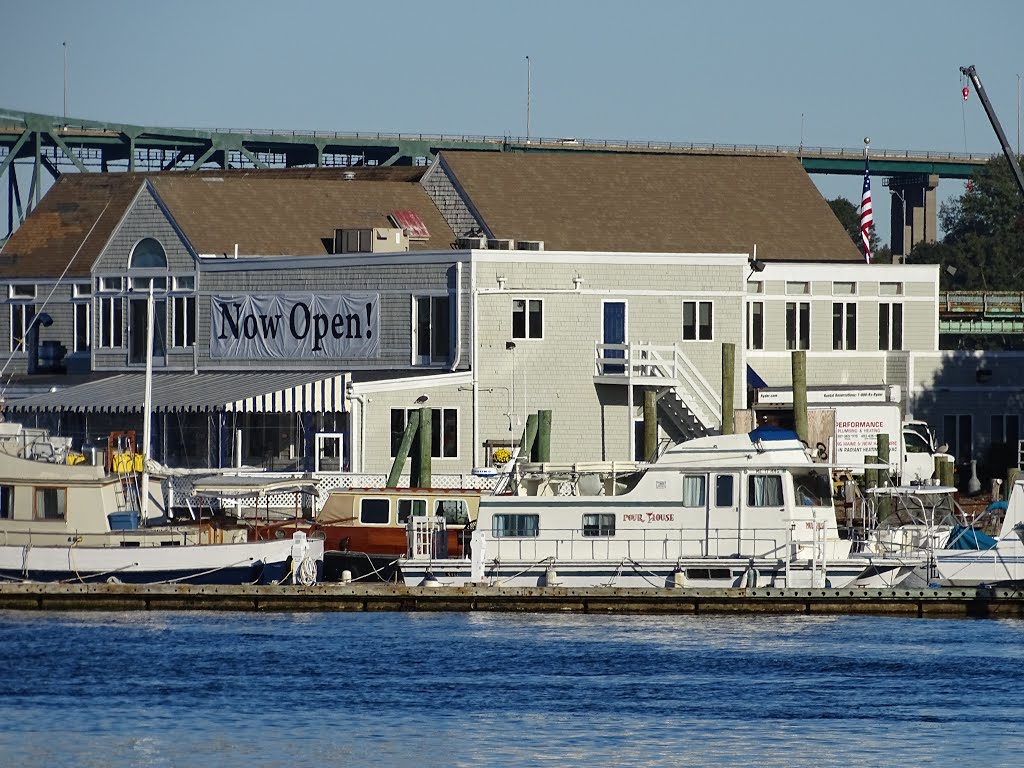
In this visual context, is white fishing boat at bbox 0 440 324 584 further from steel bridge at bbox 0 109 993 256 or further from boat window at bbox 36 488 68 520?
steel bridge at bbox 0 109 993 256

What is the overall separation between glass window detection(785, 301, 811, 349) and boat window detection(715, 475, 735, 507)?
24617 mm

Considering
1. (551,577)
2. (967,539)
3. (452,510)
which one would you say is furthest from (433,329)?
(967,539)

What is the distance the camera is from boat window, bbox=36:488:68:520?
47.7 metres

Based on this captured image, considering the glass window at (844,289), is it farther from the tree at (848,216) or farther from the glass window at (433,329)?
the tree at (848,216)

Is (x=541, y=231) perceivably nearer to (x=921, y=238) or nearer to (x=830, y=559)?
(x=830, y=559)

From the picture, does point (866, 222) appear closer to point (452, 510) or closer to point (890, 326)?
point (890, 326)

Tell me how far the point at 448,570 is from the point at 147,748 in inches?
564

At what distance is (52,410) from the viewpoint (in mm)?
64625

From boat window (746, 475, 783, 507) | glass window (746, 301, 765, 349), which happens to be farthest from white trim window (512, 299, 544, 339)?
boat window (746, 475, 783, 507)

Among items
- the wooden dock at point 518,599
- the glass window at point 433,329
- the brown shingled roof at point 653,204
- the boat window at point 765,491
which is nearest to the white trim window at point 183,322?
the glass window at point 433,329

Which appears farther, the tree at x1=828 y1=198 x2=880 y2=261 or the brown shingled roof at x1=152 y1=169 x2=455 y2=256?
the tree at x1=828 y1=198 x2=880 y2=261

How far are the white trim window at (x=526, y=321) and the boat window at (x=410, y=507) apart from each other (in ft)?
44.6

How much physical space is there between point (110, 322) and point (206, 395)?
27.4ft

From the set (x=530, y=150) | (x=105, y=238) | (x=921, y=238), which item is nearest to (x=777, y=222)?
(x=105, y=238)
